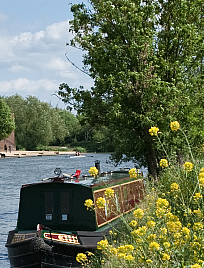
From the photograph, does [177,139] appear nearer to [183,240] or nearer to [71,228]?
[71,228]

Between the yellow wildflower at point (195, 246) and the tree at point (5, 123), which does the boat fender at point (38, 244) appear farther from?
the tree at point (5, 123)

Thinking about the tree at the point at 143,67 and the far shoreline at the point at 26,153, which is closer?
the tree at the point at 143,67

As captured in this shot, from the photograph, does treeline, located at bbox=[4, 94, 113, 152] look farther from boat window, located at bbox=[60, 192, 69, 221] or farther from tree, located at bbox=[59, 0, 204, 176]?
boat window, located at bbox=[60, 192, 69, 221]

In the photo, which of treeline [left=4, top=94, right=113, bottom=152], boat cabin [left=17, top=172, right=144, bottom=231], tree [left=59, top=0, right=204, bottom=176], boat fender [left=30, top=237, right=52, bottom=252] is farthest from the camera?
treeline [left=4, top=94, right=113, bottom=152]

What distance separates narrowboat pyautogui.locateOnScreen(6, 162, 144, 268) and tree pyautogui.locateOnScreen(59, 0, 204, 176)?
218 inches

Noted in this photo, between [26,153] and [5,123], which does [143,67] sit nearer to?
[5,123]

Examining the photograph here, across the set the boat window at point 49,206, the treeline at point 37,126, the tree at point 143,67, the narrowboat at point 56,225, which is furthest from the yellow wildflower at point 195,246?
the treeline at point 37,126

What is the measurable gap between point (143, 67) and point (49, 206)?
782cm

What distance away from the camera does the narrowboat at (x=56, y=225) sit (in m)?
10.8

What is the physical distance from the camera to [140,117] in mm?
17016

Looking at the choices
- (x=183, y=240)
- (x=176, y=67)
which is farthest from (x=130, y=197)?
(x=183, y=240)

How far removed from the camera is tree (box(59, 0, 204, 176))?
56.3 ft

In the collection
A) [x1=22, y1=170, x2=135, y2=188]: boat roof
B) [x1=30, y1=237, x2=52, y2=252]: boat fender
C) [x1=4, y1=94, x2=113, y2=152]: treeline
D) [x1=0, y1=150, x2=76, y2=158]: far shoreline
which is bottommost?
[x1=30, y1=237, x2=52, y2=252]: boat fender

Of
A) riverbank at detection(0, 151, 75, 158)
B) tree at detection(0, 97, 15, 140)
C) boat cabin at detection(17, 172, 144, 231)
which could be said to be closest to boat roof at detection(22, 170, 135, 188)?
boat cabin at detection(17, 172, 144, 231)
